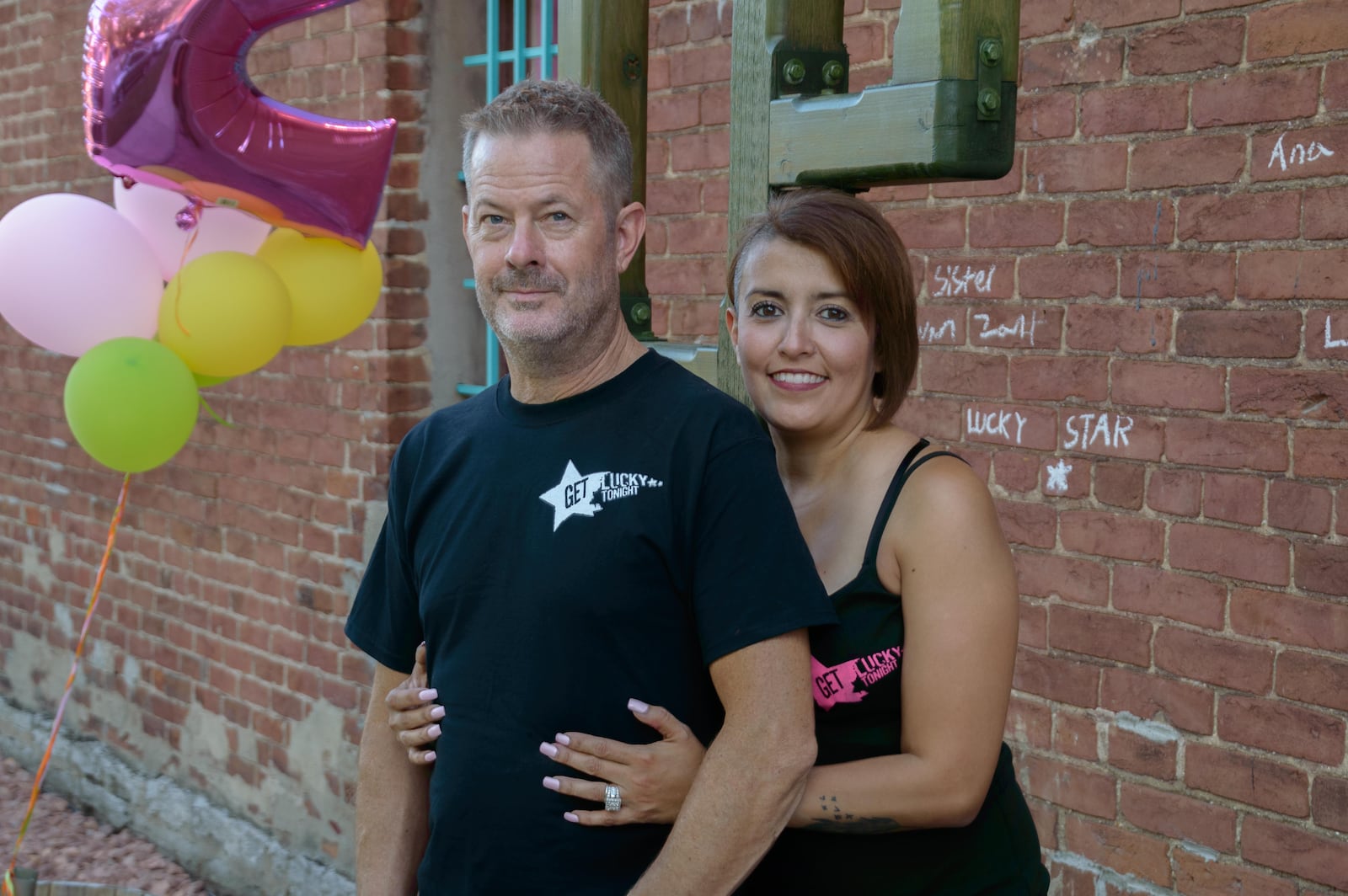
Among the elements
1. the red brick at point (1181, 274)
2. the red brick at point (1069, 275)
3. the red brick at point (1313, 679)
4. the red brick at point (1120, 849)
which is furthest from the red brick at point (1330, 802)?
the red brick at point (1069, 275)

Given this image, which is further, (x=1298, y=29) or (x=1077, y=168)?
(x=1077, y=168)

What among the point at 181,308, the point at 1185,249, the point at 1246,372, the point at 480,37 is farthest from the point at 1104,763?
the point at 480,37

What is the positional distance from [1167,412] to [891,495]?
116 centimetres

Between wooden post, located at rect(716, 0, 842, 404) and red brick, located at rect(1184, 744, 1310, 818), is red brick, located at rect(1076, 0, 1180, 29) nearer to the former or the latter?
wooden post, located at rect(716, 0, 842, 404)

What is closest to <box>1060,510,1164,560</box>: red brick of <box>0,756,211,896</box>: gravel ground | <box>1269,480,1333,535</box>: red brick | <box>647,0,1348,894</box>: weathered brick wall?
<box>647,0,1348,894</box>: weathered brick wall

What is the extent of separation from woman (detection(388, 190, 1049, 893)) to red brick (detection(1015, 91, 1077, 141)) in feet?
3.88

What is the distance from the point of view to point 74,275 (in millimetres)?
2988

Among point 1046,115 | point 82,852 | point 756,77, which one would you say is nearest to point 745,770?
point 756,77

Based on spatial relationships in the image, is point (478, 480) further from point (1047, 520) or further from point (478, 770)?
point (1047, 520)

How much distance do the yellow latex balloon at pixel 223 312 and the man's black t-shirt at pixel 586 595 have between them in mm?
1227

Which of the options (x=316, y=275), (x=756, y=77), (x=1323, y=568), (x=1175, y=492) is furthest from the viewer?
(x=316, y=275)

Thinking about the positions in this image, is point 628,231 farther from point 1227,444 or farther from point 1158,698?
point 1158,698

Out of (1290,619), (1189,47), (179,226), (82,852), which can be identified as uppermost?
(1189,47)

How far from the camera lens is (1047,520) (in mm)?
3092
